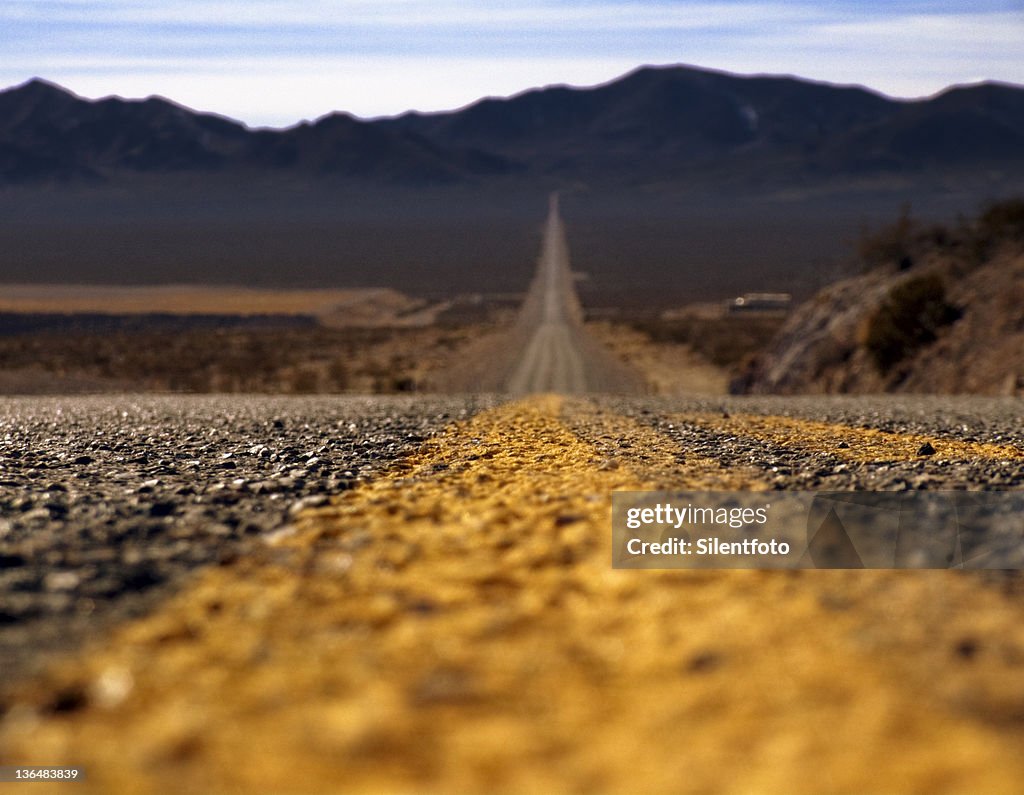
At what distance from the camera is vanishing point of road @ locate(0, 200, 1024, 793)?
2750mm

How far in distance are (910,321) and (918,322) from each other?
0.28 meters

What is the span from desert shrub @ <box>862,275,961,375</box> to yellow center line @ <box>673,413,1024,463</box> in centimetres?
2147

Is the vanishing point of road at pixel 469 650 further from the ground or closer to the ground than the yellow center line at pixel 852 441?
further from the ground

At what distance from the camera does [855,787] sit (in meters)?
2.61

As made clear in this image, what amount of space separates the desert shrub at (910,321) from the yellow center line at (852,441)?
70.4 feet

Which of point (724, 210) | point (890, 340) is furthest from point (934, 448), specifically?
point (724, 210)

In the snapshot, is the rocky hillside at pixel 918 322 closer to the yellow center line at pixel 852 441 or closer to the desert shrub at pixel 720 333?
the desert shrub at pixel 720 333

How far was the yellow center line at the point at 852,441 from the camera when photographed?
25.1 ft

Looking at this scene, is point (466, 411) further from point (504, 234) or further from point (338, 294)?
point (504, 234)
